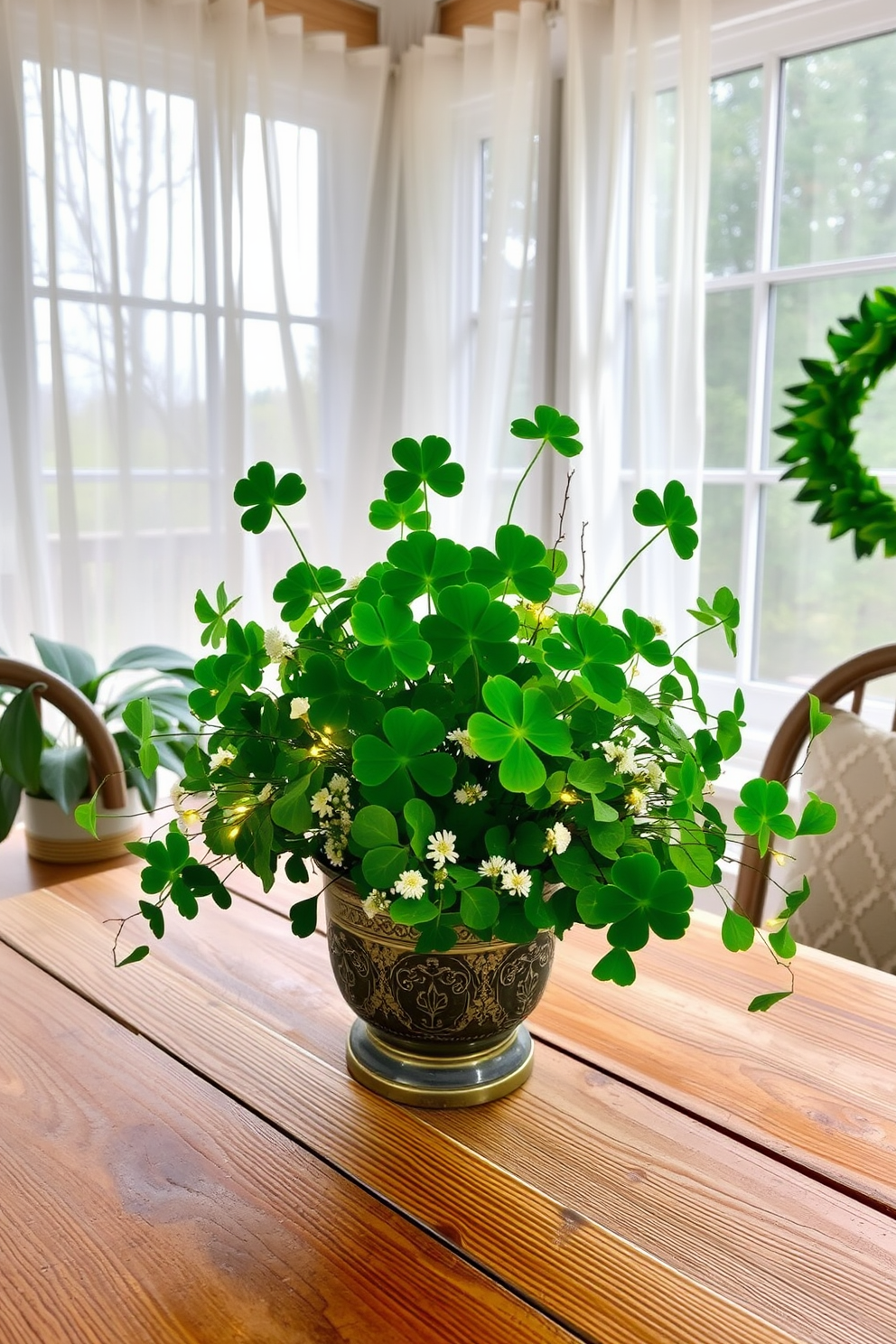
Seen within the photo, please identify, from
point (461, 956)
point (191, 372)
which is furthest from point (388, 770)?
point (191, 372)

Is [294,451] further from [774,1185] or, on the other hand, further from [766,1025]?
[774,1185]

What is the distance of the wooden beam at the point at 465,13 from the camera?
2621 millimetres

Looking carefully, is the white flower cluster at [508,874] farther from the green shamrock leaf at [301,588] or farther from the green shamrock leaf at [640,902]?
the green shamrock leaf at [301,588]

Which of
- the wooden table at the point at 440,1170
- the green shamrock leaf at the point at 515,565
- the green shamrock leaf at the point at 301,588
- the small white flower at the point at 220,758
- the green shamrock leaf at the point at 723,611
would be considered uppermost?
the green shamrock leaf at the point at 515,565

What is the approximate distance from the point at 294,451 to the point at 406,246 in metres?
0.62

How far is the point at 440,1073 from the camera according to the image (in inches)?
33.9

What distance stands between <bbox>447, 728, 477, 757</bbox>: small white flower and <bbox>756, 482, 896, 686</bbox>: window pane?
1716 mm

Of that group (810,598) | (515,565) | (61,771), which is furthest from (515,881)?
(810,598)

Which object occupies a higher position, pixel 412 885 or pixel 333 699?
pixel 333 699

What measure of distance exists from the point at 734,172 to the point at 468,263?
748 millimetres

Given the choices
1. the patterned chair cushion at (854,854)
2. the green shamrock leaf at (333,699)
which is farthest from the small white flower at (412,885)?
the patterned chair cushion at (854,854)

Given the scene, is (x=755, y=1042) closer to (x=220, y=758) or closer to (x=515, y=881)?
(x=515, y=881)

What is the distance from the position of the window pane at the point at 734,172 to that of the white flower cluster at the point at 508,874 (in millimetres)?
1997

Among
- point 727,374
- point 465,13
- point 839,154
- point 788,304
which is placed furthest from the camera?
point 465,13
